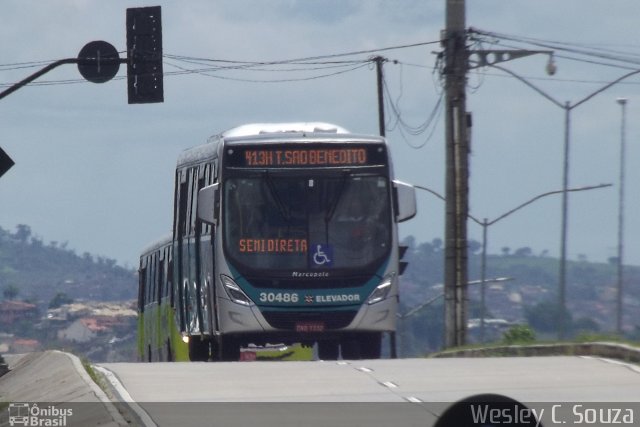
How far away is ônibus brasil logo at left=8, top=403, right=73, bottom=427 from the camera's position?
50.8 ft

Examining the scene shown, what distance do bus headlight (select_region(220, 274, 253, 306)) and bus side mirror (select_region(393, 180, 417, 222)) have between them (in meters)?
2.68

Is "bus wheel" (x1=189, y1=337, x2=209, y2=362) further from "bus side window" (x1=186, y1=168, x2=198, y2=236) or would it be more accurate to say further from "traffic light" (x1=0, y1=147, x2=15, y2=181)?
"traffic light" (x1=0, y1=147, x2=15, y2=181)

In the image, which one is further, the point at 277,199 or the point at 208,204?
the point at 277,199

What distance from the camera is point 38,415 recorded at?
1636cm

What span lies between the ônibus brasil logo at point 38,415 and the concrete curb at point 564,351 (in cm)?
715

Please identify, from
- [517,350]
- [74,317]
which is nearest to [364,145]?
[517,350]

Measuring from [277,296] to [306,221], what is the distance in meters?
1.26

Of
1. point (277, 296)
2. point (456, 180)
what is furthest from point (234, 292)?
point (456, 180)

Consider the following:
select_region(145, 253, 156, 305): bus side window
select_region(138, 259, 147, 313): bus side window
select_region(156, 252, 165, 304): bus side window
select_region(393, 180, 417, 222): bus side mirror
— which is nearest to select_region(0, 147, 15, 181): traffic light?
select_region(393, 180, 417, 222): bus side mirror

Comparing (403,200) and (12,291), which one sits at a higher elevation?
(403,200)

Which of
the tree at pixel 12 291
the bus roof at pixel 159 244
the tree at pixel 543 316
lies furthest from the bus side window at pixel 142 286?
the tree at pixel 543 316

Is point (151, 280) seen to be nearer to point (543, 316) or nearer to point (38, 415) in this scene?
point (38, 415)

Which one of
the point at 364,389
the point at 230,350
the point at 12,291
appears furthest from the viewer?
the point at 12,291

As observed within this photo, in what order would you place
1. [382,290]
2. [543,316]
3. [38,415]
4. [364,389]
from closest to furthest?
[38,415]
[364,389]
[382,290]
[543,316]
